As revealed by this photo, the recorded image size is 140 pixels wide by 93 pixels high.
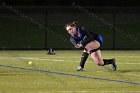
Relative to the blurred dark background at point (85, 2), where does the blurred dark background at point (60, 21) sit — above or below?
below

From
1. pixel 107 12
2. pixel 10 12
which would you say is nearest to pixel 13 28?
pixel 10 12

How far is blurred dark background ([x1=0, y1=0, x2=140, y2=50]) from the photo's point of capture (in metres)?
35.9

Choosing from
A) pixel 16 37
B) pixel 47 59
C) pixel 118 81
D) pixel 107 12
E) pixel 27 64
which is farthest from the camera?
pixel 107 12

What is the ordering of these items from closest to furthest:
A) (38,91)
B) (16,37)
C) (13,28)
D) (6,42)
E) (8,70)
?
(38,91)
(8,70)
(6,42)
(16,37)
(13,28)

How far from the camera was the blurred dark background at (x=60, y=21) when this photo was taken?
35.9 meters

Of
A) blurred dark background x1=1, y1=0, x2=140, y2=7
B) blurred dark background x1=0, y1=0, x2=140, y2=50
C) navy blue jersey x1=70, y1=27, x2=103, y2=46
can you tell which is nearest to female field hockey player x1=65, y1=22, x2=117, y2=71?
navy blue jersey x1=70, y1=27, x2=103, y2=46

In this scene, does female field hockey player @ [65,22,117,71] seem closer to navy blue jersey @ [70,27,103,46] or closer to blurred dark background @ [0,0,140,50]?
navy blue jersey @ [70,27,103,46]

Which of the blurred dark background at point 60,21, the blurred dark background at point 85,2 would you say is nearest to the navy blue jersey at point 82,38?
the blurred dark background at point 60,21

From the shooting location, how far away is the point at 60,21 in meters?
42.2

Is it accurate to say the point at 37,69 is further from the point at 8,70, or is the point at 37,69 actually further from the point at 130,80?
the point at 130,80

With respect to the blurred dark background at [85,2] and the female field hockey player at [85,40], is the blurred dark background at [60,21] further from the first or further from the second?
the female field hockey player at [85,40]

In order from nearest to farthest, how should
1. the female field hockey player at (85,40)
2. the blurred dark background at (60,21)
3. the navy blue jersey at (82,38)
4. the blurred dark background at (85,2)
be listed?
the female field hockey player at (85,40) < the navy blue jersey at (82,38) < the blurred dark background at (60,21) < the blurred dark background at (85,2)

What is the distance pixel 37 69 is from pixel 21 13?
2049 cm

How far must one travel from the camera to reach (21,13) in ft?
127
